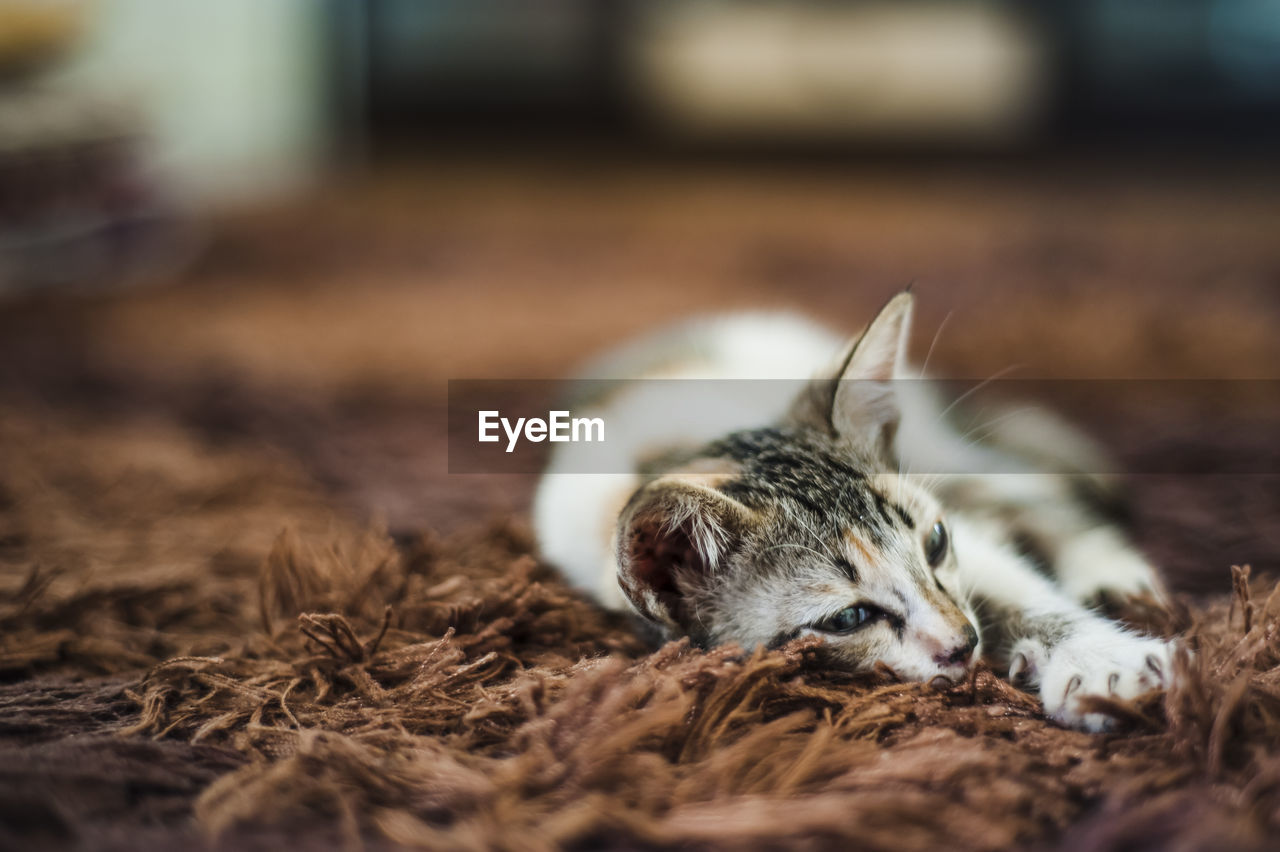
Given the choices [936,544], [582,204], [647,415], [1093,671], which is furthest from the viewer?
[582,204]

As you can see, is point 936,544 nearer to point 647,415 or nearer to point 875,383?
point 875,383

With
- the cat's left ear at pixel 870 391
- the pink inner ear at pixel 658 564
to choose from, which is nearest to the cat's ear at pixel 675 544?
the pink inner ear at pixel 658 564

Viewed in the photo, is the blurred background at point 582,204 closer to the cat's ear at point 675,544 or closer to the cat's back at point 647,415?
the cat's back at point 647,415

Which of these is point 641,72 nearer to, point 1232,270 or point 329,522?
point 1232,270

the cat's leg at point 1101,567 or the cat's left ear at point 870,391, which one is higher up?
the cat's left ear at point 870,391

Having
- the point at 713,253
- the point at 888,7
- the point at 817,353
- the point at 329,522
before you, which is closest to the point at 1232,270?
the point at 713,253

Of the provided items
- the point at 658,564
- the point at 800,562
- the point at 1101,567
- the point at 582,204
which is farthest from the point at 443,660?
the point at 582,204

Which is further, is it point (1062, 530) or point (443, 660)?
point (1062, 530)

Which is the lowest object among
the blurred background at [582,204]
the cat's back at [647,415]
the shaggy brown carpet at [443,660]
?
the shaggy brown carpet at [443,660]
